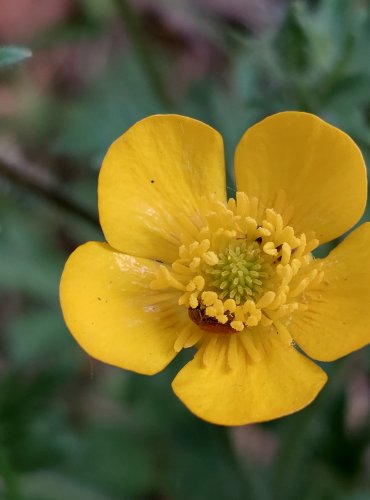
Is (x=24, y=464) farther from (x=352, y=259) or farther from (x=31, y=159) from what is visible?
(x=31, y=159)

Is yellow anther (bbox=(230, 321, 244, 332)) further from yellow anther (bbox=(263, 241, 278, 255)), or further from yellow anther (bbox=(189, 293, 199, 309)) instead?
yellow anther (bbox=(263, 241, 278, 255))

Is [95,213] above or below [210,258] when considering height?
below

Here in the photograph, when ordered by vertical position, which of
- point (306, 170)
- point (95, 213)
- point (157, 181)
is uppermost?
point (306, 170)

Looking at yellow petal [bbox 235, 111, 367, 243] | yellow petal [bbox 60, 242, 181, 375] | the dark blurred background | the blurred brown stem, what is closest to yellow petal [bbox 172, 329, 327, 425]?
yellow petal [bbox 60, 242, 181, 375]

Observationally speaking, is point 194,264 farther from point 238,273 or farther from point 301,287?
point 301,287

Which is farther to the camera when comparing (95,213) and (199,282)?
(95,213)

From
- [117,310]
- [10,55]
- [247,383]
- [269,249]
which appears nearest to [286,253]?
[269,249]

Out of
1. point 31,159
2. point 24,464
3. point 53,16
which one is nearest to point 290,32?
point 24,464
